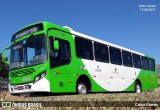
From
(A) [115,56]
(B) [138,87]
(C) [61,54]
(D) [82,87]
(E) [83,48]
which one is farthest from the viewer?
(B) [138,87]

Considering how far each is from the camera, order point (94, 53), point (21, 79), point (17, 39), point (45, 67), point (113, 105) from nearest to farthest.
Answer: point (113, 105)
point (45, 67)
point (21, 79)
point (17, 39)
point (94, 53)

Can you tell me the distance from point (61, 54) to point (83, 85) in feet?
6.89

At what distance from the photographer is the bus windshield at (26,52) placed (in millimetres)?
11656

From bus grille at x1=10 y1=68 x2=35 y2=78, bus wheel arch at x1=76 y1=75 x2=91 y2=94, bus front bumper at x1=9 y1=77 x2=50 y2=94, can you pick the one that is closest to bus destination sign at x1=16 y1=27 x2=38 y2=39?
bus grille at x1=10 y1=68 x2=35 y2=78

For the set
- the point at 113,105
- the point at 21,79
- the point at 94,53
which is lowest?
the point at 113,105

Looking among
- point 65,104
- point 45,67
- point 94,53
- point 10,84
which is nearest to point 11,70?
point 10,84

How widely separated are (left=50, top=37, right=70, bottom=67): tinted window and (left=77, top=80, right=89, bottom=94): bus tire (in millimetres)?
1271

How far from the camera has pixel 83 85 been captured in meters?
13.3

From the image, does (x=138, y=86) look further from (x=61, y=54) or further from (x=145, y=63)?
(x=61, y=54)

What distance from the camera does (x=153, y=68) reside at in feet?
78.1

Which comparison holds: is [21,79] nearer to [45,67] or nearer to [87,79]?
[45,67]

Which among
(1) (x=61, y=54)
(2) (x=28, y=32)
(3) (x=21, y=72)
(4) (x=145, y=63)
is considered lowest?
(3) (x=21, y=72)

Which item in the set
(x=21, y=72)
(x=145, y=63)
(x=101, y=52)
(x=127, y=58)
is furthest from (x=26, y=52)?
(x=145, y=63)

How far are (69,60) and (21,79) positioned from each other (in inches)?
82.9
